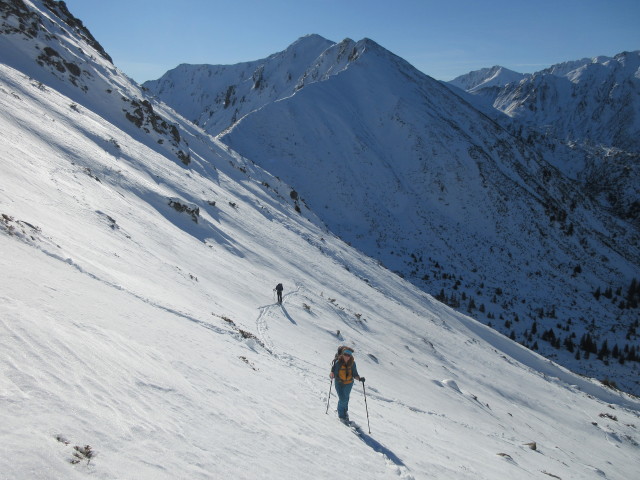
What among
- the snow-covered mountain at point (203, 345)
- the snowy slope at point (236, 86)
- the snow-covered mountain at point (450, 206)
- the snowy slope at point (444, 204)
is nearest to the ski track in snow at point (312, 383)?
the snow-covered mountain at point (203, 345)

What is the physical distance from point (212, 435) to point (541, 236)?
9064 cm

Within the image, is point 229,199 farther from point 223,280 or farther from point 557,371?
point 557,371

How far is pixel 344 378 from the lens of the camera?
9.56 metres

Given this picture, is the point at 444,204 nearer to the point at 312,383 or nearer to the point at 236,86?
the point at 312,383

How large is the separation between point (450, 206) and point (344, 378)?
77.9m

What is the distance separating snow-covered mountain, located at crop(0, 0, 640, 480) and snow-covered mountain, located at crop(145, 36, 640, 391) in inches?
1083

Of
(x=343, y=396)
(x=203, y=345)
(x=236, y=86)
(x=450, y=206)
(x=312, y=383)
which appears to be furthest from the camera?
(x=236, y=86)

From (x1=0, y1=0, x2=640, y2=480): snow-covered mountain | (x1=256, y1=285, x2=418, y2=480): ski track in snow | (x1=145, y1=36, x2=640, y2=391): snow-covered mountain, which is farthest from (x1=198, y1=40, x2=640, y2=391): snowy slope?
(x1=256, y1=285, x2=418, y2=480): ski track in snow

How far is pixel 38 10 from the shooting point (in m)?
49.8

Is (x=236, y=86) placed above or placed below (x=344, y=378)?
above

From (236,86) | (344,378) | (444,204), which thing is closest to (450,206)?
(444,204)

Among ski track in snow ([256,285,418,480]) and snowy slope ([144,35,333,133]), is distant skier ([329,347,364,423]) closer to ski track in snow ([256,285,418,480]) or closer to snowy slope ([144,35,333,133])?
ski track in snow ([256,285,418,480])

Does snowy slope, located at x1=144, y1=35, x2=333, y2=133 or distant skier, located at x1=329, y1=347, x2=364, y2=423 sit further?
snowy slope, located at x1=144, y1=35, x2=333, y2=133

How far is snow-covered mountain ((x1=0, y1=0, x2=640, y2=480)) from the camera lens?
5.34 meters
